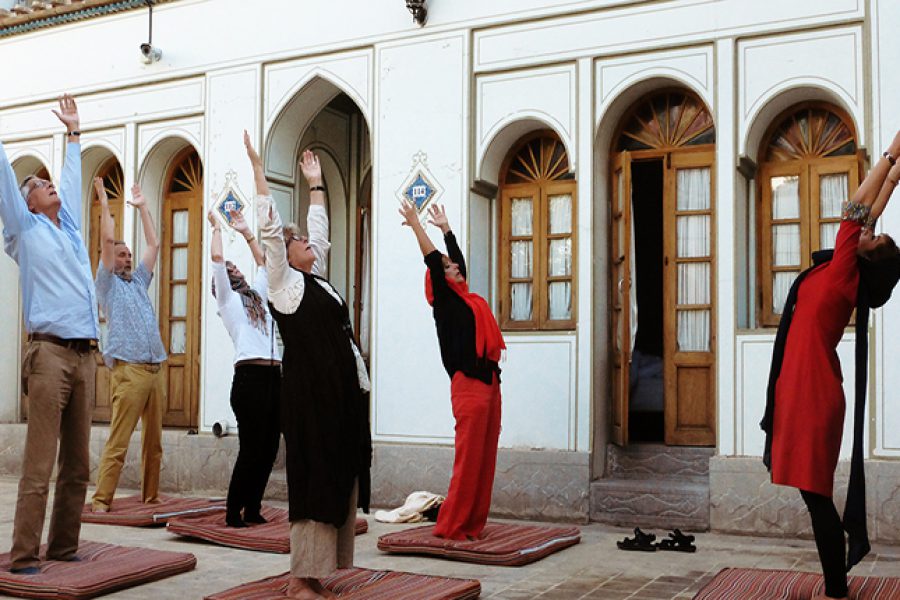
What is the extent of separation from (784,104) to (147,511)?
566 cm

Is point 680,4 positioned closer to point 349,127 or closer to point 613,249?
point 613,249

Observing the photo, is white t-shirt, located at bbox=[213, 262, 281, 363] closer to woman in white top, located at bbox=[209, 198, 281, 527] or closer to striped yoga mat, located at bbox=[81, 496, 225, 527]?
woman in white top, located at bbox=[209, 198, 281, 527]

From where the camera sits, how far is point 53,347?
5.99 meters

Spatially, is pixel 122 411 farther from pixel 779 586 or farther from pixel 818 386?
pixel 818 386

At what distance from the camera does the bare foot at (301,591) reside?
5301 millimetres

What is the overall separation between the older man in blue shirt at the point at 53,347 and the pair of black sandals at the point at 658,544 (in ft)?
11.3

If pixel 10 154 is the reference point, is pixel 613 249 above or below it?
below

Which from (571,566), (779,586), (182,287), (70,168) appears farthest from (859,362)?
(182,287)

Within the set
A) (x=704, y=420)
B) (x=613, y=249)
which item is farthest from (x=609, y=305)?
(x=704, y=420)

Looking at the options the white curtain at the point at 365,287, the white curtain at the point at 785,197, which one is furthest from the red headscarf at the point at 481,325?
the white curtain at the point at 365,287

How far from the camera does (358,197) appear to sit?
40.9 ft

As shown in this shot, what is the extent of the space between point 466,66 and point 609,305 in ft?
7.60

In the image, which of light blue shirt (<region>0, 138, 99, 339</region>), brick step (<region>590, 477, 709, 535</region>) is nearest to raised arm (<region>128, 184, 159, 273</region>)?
light blue shirt (<region>0, 138, 99, 339</region>)

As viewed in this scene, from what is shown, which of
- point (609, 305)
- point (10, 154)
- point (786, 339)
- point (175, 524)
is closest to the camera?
point (786, 339)
